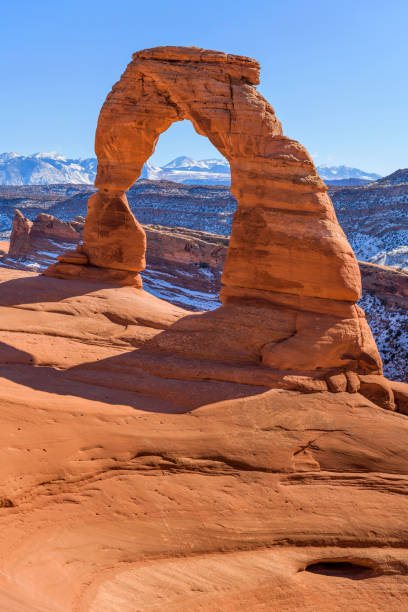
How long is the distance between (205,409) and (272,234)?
4.23 meters

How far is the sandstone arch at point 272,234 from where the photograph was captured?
989 centimetres

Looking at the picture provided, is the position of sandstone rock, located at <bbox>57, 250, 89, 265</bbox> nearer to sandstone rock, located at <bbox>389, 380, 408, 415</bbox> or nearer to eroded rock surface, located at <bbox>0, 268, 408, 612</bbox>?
eroded rock surface, located at <bbox>0, 268, 408, 612</bbox>

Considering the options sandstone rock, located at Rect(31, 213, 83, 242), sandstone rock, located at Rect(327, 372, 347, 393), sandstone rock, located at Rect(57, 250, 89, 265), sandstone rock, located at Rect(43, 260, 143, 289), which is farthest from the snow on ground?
sandstone rock, located at Rect(31, 213, 83, 242)

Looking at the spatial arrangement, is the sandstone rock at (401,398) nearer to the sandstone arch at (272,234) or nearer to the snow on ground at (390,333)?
the sandstone arch at (272,234)

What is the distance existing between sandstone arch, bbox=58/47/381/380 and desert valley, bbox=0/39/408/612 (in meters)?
0.04

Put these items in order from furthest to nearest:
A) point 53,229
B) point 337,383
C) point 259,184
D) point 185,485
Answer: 1. point 53,229
2. point 259,184
3. point 337,383
4. point 185,485

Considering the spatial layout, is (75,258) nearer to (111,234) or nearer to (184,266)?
(111,234)

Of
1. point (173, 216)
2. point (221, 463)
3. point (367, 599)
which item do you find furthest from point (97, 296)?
point (173, 216)

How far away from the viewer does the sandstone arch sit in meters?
9.89

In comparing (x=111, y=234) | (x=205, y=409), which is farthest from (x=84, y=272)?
(x=205, y=409)

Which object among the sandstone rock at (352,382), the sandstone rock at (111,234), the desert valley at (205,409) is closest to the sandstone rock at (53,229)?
the desert valley at (205,409)

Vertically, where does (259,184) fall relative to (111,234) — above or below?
above

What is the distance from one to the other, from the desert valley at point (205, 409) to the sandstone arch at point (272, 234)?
40 millimetres

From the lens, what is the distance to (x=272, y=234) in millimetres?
10445
